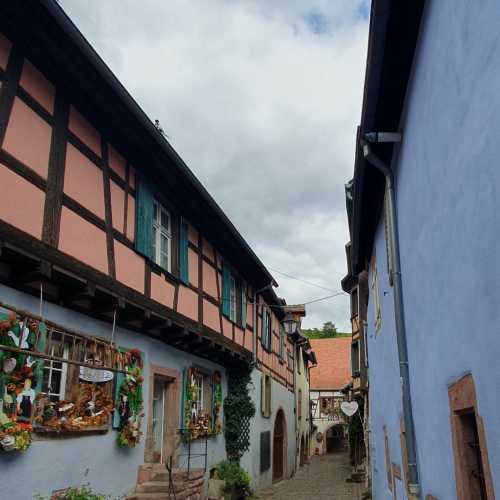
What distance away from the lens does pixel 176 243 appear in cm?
1052

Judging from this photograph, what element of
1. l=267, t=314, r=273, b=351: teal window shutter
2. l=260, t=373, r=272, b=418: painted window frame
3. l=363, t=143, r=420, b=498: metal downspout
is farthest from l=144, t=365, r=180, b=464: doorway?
l=267, t=314, r=273, b=351: teal window shutter

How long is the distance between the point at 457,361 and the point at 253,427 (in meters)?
11.8

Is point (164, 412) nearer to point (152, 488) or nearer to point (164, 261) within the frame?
point (152, 488)

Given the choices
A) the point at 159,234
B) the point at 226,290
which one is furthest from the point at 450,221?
the point at 226,290

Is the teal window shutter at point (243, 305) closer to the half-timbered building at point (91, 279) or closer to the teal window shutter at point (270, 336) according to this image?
the half-timbered building at point (91, 279)

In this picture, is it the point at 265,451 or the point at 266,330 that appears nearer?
the point at 265,451

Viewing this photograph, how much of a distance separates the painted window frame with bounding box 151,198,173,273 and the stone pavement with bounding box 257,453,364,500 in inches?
292

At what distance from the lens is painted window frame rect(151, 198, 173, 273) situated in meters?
9.52

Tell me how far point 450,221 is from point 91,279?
4727mm

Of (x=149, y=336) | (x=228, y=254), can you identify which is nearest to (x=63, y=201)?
(x=149, y=336)

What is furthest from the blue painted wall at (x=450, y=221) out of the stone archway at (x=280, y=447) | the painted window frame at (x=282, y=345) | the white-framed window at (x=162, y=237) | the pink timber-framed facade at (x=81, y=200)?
the painted window frame at (x=282, y=345)

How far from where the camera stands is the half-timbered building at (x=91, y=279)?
6066 mm

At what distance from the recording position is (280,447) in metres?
Answer: 21.1

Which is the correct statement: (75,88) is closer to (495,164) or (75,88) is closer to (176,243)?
(176,243)
